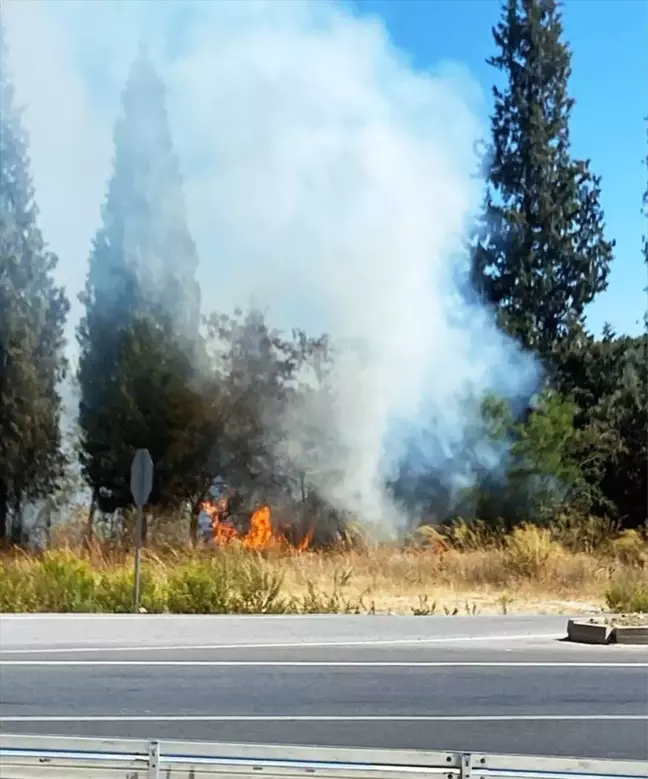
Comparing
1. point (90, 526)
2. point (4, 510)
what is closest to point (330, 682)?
point (90, 526)

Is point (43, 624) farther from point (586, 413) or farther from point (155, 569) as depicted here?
point (586, 413)

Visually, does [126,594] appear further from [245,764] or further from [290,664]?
[245,764]

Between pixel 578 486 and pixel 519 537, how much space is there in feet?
30.5

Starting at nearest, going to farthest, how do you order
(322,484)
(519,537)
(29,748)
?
(29,748), (519,537), (322,484)

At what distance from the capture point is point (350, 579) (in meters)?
20.2

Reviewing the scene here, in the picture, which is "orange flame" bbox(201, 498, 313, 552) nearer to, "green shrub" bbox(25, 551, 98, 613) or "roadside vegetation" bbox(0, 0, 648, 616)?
"roadside vegetation" bbox(0, 0, 648, 616)

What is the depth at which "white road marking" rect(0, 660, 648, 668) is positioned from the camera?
1170 cm

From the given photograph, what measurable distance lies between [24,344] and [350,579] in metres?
14.6

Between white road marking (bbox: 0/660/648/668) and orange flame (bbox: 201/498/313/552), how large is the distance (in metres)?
11.0

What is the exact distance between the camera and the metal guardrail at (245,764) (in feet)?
12.3

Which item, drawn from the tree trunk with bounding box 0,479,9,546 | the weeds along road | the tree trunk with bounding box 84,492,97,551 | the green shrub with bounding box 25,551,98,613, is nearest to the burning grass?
the green shrub with bounding box 25,551,98,613

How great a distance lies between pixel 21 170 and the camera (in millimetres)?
32031

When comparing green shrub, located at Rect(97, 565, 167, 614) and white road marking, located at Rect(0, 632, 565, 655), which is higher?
green shrub, located at Rect(97, 565, 167, 614)

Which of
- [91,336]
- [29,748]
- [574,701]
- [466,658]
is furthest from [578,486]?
[29,748]
